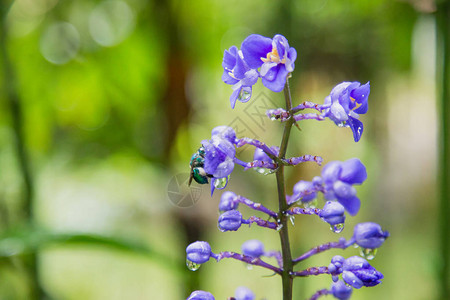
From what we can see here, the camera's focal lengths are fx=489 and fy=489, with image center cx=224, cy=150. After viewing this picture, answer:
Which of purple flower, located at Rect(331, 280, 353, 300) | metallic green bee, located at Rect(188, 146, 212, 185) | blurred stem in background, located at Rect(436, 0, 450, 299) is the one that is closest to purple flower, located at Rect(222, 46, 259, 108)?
metallic green bee, located at Rect(188, 146, 212, 185)

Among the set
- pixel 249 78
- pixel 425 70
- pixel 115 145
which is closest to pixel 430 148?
pixel 425 70

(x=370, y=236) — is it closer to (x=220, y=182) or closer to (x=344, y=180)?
(x=344, y=180)

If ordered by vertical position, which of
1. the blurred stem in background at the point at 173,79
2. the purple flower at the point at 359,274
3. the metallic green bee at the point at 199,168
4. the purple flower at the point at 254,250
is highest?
the blurred stem in background at the point at 173,79

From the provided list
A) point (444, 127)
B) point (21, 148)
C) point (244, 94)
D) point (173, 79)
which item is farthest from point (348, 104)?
point (173, 79)

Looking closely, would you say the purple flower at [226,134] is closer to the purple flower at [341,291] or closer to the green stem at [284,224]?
the green stem at [284,224]

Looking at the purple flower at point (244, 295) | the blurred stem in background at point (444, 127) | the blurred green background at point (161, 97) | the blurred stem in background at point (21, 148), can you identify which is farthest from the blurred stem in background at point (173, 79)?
the purple flower at point (244, 295)

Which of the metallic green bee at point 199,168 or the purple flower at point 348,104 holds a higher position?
the purple flower at point 348,104
